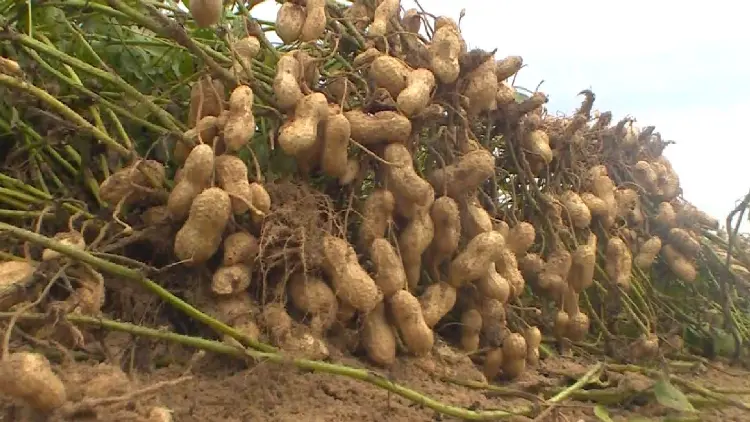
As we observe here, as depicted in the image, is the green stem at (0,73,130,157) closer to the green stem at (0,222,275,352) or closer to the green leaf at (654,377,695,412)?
the green stem at (0,222,275,352)

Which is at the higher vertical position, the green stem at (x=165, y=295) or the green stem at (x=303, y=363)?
the green stem at (x=165, y=295)

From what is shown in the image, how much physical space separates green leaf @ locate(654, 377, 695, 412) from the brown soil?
0.16ft

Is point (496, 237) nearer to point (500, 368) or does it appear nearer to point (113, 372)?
point (500, 368)

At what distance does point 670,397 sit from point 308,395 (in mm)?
559

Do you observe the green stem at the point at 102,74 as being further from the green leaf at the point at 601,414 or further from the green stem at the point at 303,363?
the green leaf at the point at 601,414

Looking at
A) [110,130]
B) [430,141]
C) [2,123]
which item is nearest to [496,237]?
[430,141]

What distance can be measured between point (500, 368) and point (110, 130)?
716 mm

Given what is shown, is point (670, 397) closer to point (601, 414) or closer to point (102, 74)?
point (601, 414)

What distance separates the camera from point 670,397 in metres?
1.35

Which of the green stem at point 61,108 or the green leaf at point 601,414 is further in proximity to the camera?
the green leaf at point 601,414

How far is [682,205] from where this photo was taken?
6.63 feet

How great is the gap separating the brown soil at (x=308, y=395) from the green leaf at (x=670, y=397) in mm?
50

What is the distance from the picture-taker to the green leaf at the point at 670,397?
52.6 inches

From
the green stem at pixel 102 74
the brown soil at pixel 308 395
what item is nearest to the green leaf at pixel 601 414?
the brown soil at pixel 308 395
